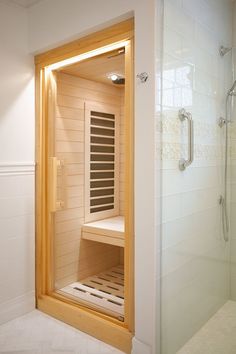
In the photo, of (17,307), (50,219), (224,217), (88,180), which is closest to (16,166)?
(50,219)

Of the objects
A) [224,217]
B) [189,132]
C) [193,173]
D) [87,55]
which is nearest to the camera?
[189,132]

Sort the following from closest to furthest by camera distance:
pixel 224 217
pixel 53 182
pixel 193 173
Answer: pixel 193 173
pixel 224 217
pixel 53 182

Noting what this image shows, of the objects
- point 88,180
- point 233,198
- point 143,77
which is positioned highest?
point 143,77

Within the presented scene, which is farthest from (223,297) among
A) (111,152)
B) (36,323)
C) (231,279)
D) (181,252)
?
(111,152)

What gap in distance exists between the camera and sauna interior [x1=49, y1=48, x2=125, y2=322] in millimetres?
2622

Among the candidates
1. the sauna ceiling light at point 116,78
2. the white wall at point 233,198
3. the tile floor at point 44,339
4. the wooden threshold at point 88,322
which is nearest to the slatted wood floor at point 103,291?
the wooden threshold at point 88,322

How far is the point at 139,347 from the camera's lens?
6.02 ft

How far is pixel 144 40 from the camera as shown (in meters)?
1.78

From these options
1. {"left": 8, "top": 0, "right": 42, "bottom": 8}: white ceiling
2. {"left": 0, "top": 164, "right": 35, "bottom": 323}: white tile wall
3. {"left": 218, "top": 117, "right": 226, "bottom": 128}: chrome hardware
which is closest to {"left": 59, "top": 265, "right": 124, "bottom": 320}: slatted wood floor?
{"left": 0, "top": 164, "right": 35, "bottom": 323}: white tile wall

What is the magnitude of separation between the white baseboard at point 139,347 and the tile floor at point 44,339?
0.48 ft

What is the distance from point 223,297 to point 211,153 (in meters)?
1.14

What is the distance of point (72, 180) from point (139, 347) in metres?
1.60

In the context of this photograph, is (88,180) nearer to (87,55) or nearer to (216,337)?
(87,55)

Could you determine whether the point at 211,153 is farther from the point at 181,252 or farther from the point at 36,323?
the point at 36,323
